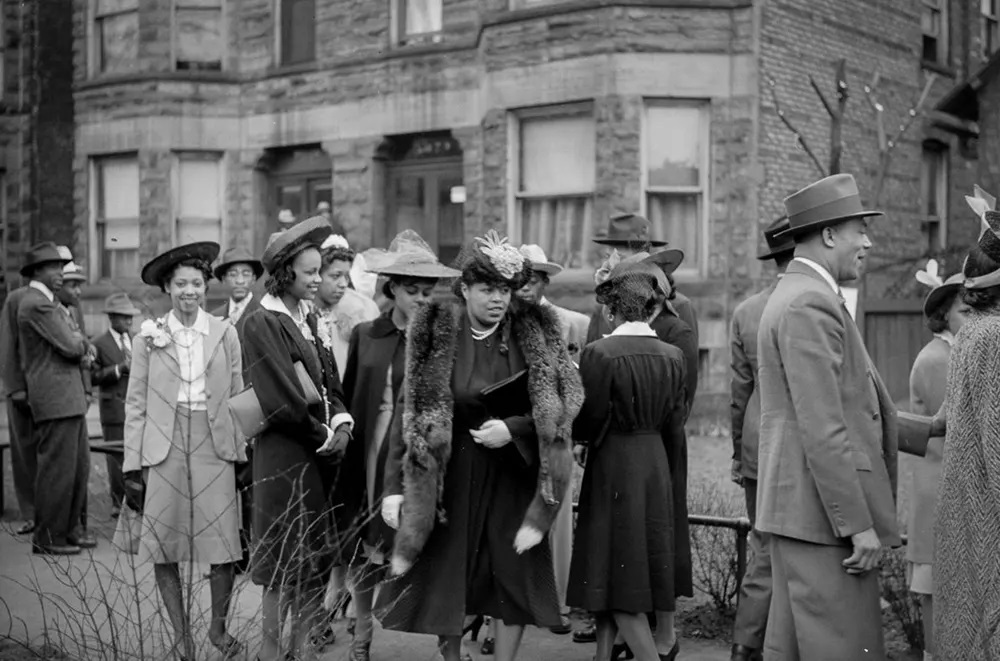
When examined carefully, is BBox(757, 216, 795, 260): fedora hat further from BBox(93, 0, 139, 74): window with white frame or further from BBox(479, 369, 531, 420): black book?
BBox(93, 0, 139, 74): window with white frame

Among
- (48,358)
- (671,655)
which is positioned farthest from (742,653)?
(48,358)

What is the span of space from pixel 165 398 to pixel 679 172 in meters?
11.4

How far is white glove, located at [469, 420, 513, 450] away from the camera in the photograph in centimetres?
555

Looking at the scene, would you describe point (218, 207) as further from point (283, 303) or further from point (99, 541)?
point (283, 303)

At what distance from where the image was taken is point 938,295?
5.91m

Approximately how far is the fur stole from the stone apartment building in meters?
10.9

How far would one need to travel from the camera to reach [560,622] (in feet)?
18.5

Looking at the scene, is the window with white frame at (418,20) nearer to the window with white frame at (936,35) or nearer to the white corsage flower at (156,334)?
the window with white frame at (936,35)

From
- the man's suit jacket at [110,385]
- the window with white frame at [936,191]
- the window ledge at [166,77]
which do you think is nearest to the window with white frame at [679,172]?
the window with white frame at [936,191]

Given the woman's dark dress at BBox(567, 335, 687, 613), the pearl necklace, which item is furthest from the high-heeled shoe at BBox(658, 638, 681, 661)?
the pearl necklace

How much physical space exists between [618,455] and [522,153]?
12046 millimetres

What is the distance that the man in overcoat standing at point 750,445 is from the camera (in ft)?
19.9

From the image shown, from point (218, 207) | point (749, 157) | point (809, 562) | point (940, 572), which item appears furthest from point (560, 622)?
point (218, 207)

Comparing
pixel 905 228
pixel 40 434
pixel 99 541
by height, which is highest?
pixel 905 228
